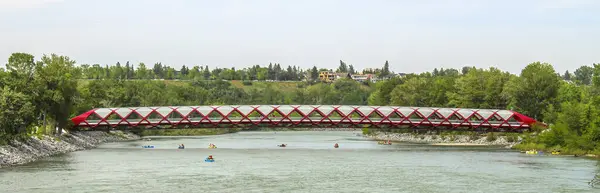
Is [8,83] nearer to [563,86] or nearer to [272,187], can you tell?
[272,187]

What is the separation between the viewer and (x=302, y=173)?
7050 centimetres

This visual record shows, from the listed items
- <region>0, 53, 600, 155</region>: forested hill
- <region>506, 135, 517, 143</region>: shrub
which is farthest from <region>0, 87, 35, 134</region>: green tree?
<region>506, 135, 517, 143</region>: shrub

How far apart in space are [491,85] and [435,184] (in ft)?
249

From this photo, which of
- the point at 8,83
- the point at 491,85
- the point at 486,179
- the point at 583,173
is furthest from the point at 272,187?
the point at 491,85

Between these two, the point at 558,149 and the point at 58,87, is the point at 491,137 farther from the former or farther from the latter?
the point at 58,87

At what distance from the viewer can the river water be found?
197 feet

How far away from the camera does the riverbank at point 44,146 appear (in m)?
77.3

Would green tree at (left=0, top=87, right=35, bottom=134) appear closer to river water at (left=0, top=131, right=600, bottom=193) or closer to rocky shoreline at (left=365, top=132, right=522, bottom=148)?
river water at (left=0, top=131, right=600, bottom=193)

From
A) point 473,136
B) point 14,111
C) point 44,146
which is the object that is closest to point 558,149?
point 473,136

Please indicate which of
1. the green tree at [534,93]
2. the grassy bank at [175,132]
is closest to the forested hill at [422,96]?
the green tree at [534,93]

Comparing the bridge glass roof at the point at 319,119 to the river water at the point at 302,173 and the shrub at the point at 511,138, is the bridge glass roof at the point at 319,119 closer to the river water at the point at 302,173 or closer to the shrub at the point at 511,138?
the shrub at the point at 511,138

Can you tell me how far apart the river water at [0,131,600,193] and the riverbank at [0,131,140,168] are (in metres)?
1.93

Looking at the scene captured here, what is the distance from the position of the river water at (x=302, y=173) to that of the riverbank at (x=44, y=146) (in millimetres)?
1933

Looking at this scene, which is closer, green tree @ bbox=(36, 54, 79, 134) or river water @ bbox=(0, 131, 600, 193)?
river water @ bbox=(0, 131, 600, 193)
